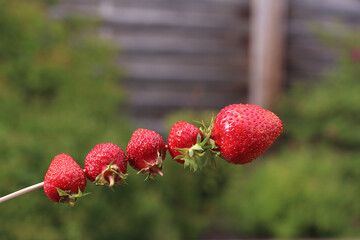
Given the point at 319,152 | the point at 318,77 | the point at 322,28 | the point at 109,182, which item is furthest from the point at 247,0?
the point at 109,182

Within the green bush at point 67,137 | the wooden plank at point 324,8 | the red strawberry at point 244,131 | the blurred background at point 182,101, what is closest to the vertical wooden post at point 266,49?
the blurred background at point 182,101

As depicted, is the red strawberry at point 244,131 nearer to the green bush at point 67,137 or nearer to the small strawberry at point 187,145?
the small strawberry at point 187,145

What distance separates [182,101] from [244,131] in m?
2.72

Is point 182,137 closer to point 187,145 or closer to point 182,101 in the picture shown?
point 187,145

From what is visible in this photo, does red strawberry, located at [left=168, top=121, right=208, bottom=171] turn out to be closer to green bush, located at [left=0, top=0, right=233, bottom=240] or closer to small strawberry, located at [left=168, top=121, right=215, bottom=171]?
small strawberry, located at [left=168, top=121, right=215, bottom=171]

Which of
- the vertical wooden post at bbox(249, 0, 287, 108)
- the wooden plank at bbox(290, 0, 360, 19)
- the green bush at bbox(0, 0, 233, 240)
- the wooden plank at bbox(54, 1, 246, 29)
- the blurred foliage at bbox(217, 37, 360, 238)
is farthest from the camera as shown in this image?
the wooden plank at bbox(290, 0, 360, 19)

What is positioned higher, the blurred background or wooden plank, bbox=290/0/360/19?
wooden plank, bbox=290/0/360/19

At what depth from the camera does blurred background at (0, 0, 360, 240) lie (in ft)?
5.29

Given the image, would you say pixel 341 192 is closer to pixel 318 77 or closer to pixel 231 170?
pixel 231 170

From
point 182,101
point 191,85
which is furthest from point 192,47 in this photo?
point 182,101

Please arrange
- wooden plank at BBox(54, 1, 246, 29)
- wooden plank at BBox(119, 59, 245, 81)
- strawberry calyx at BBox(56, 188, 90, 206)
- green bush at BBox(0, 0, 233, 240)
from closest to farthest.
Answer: strawberry calyx at BBox(56, 188, 90, 206) → green bush at BBox(0, 0, 233, 240) → wooden plank at BBox(54, 1, 246, 29) → wooden plank at BBox(119, 59, 245, 81)

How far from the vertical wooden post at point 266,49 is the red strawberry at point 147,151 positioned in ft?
9.58

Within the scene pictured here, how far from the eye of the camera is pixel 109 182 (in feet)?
1.54

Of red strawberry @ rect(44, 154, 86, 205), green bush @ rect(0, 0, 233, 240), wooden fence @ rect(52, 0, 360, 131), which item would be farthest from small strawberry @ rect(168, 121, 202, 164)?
wooden fence @ rect(52, 0, 360, 131)
